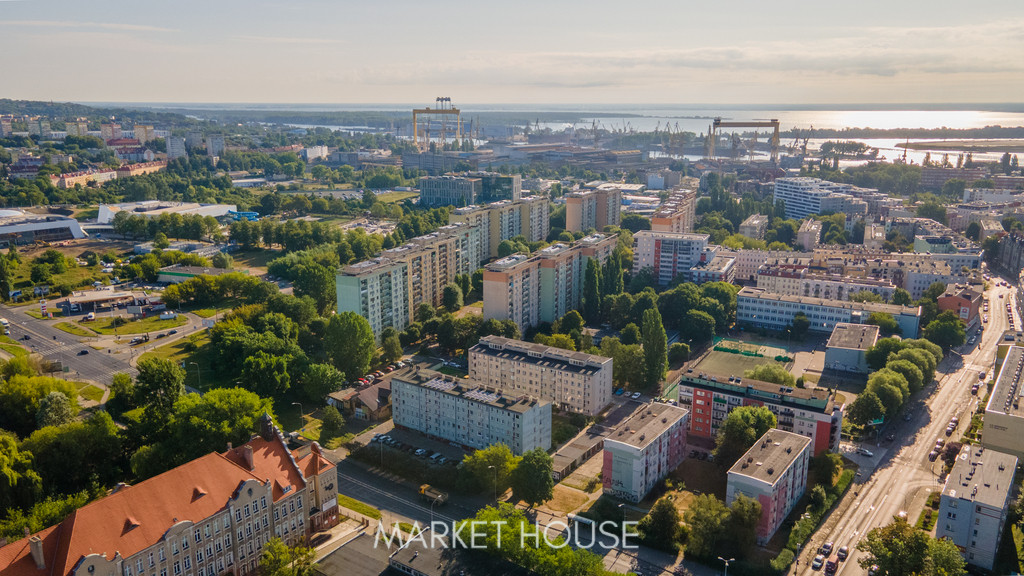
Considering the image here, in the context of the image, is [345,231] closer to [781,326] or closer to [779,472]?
[781,326]

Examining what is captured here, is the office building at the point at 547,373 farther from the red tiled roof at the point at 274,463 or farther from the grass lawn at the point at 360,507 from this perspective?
the red tiled roof at the point at 274,463

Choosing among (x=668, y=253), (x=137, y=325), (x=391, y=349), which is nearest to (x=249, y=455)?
(x=391, y=349)

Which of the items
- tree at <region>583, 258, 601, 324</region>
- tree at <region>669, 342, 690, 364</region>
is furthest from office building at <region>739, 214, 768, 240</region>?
tree at <region>669, 342, 690, 364</region>

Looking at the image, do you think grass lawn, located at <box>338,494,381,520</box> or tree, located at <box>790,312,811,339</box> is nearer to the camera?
grass lawn, located at <box>338,494,381,520</box>

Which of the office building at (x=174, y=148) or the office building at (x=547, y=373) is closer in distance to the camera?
the office building at (x=547, y=373)

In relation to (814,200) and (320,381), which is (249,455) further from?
(814,200)

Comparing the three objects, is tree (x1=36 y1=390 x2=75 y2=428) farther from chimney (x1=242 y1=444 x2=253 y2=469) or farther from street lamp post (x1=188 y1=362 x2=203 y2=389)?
chimney (x1=242 y1=444 x2=253 y2=469)

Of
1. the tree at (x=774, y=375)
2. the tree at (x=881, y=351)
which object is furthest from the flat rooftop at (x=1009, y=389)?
the tree at (x=774, y=375)
